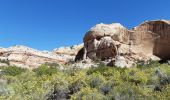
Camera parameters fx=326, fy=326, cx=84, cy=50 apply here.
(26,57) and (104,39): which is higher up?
(104,39)

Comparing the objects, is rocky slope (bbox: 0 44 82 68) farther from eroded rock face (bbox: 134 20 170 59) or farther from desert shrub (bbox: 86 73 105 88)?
desert shrub (bbox: 86 73 105 88)

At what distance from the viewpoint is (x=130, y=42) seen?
48.5 meters

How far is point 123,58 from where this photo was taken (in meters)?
43.8

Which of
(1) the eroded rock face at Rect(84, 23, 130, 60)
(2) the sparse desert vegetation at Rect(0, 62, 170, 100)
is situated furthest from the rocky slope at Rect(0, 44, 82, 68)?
(2) the sparse desert vegetation at Rect(0, 62, 170, 100)

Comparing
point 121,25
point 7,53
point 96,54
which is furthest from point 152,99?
point 7,53

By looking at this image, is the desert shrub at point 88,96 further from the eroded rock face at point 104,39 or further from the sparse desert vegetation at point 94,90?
the eroded rock face at point 104,39

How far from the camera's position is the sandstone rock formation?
1823 inches

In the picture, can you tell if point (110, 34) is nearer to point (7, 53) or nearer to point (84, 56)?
point (84, 56)

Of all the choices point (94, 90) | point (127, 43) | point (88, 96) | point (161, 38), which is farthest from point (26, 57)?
point (88, 96)

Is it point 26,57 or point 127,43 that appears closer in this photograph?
point 127,43

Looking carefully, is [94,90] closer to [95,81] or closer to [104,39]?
[95,81]

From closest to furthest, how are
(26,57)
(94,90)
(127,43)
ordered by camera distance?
(94,90) < (127,43) < (26,57)

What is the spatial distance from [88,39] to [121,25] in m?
5.67

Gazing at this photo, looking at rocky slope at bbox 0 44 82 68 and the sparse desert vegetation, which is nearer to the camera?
the sparse desert vegetation
